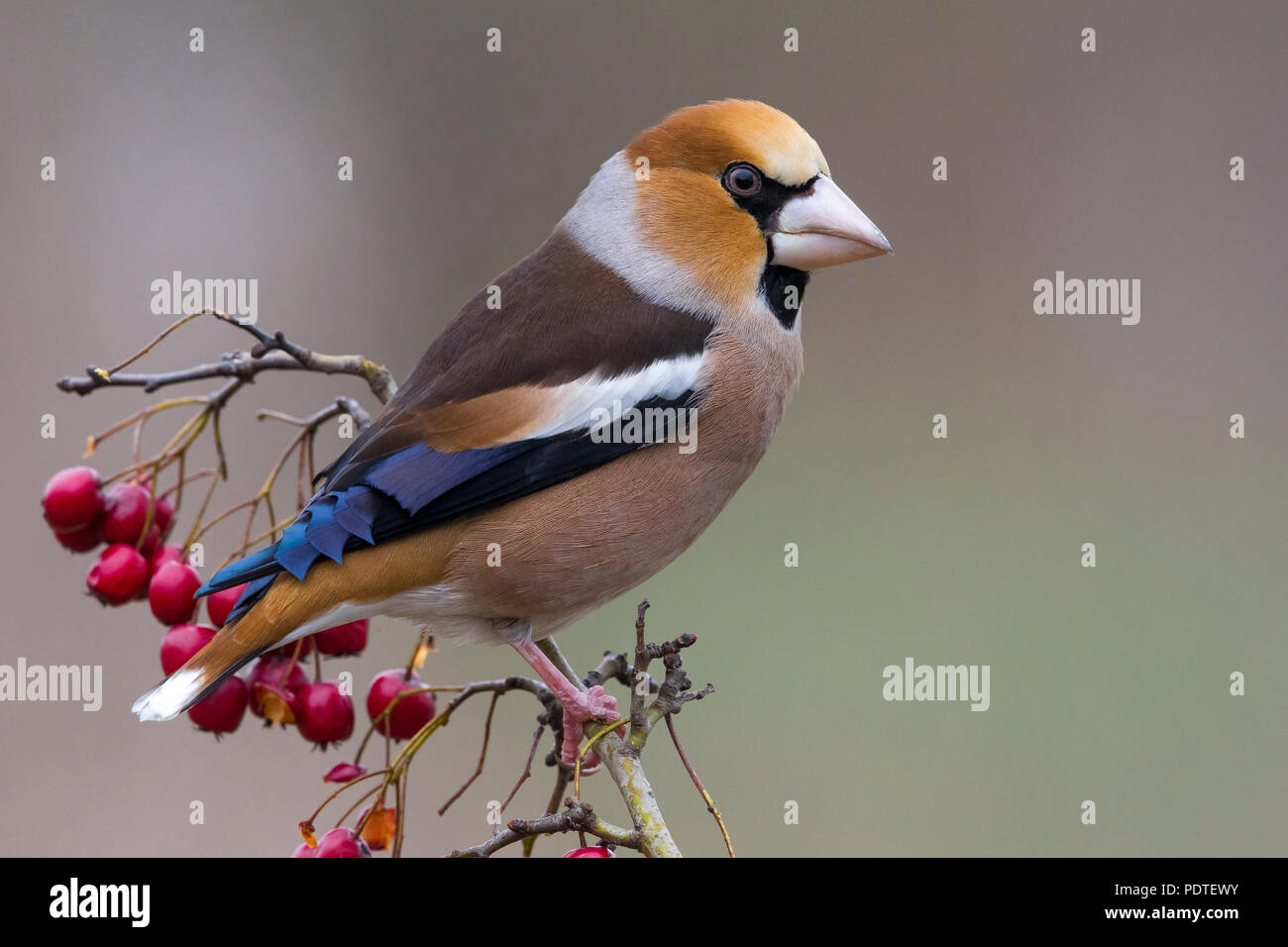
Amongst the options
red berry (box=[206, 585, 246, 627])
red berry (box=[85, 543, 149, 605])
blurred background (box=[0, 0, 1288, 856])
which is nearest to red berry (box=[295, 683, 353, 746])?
red berry (box=[206, 585, 246, 627])

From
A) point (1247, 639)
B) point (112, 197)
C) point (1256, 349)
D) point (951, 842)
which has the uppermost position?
point (112, 197)

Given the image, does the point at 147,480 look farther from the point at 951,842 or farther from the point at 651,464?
the point at 951,842

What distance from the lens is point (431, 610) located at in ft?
7.16

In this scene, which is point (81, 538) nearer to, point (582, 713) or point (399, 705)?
point (399, 705)

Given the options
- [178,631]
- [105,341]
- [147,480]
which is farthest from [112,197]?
[178,631]

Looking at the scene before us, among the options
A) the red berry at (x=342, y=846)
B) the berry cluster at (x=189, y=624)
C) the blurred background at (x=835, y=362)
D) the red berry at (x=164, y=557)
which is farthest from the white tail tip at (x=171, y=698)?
the blurred background at (x=835, y=362)

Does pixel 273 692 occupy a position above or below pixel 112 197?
below

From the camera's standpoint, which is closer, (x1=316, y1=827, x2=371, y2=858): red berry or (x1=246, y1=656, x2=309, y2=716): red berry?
(x1=316, y1=827, x2=371, y2=858): red berry

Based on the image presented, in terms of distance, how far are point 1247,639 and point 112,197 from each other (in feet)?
15.1

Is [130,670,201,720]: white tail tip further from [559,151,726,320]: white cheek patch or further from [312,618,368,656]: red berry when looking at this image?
[559,151,726,320]: white cheek patch

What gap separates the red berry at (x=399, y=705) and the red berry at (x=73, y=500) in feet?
2.13

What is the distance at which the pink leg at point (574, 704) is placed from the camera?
83.4 inches

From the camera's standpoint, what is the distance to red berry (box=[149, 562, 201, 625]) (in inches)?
92.5

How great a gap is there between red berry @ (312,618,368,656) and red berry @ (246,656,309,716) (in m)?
0.07
